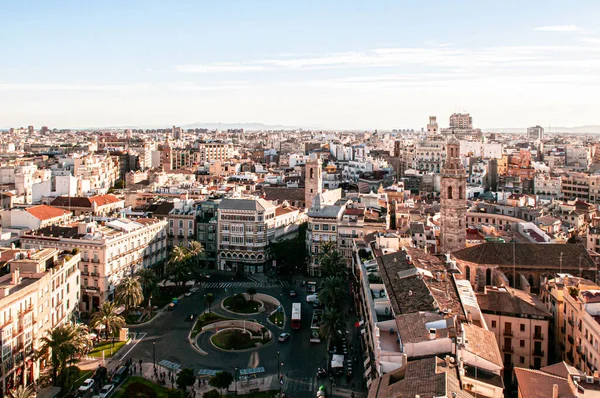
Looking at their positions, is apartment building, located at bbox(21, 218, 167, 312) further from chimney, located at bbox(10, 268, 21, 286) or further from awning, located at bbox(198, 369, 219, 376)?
awning, located at bbox(198, 369, 219, 376)

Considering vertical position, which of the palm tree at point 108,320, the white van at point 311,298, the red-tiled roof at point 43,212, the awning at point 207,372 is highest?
the red-tiled roof at point 43,212

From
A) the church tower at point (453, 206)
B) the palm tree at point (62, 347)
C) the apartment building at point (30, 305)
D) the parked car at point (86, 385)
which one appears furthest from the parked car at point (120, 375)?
the church tower at point (453, 206)

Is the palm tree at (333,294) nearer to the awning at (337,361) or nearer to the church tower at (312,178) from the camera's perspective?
the awning at (337,361)

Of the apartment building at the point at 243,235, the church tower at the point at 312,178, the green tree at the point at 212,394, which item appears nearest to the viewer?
the green tree at the point at 212,394

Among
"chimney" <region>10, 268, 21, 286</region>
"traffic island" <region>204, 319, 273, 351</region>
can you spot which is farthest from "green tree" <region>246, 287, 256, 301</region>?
"chimney" <region>10, 268, 21, 286</region>

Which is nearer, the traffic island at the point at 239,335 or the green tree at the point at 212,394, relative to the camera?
the green tree at the point at 212,394

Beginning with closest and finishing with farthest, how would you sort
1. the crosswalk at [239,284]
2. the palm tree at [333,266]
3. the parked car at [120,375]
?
1. the parked car at [120,375]
2. the palm tree at [333,266]
3. the crosswalk at [239,284]
